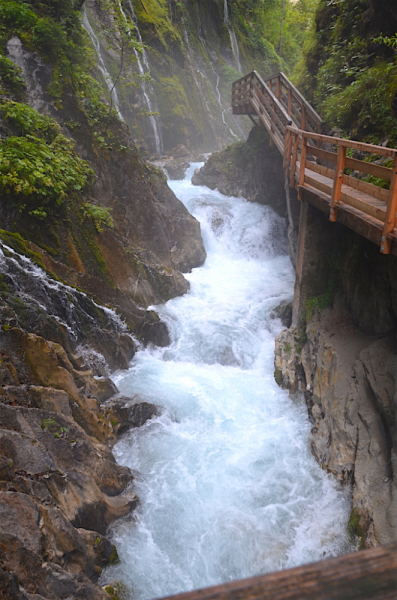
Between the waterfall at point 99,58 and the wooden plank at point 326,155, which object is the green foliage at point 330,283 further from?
the waterfall at point 99,58

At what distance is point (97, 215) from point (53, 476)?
7.16 m

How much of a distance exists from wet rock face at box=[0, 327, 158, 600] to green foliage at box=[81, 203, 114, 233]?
4.56 metres

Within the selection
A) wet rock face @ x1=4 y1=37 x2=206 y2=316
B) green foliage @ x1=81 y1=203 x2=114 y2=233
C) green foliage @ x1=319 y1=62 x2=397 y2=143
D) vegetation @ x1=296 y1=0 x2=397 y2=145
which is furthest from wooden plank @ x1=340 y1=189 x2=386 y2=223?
green foliage @ x1=81 y1=203 x2=114 y2=233

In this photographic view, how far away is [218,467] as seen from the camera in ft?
21.4

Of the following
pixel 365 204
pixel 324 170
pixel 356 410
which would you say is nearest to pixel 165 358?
pixel 356 410

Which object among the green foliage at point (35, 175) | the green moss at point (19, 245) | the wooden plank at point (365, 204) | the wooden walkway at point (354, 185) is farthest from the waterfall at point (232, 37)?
the green moss at point (19, 245)

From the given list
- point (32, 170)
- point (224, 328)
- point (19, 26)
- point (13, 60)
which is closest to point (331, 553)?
point (224, 328)

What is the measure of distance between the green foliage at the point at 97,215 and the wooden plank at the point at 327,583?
1011 centimetres

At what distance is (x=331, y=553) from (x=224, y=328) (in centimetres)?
635

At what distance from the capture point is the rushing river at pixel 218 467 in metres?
5.07

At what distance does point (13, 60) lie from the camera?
1108 centimetres

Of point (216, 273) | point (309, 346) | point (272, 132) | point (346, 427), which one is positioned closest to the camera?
point (346, 427)

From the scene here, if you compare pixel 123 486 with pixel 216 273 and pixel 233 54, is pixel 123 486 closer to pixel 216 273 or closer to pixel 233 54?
pixel 216 273

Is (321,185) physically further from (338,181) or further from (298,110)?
(298,110)
